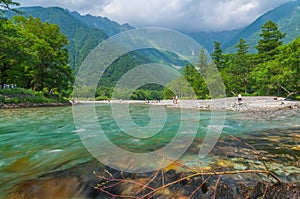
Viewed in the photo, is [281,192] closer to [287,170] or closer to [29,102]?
[287,170]

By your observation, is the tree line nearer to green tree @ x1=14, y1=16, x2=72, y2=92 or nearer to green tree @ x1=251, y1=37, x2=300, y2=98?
green tree @ x1=251, y1=37, x2=300, y2=98

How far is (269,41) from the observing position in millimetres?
35688

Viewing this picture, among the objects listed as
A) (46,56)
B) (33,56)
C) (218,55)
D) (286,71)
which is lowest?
(286,71)

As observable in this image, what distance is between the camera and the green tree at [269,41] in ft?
115

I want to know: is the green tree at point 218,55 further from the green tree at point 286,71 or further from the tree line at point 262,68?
the green tree at point 286,71

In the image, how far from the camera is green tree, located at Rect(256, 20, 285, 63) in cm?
3512

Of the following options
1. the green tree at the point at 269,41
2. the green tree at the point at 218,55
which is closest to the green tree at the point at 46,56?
the green tree at the point at 218,55

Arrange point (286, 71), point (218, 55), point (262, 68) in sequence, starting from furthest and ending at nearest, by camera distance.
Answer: point (218, 55) < point (262, 68) < point (286, 71)

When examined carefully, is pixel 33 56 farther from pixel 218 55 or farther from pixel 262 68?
pixel 218 55

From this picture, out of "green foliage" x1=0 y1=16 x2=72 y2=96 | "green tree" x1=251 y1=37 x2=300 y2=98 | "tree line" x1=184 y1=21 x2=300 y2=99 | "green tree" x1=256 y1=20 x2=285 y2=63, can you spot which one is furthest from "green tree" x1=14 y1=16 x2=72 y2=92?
"green tree" x1=256 y1=20 x2=285 y2=63

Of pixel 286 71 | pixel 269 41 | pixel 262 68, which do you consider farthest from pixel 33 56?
pixel 269 41

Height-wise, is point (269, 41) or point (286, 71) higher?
point (269, 41)

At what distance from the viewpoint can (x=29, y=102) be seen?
2130 centimetres

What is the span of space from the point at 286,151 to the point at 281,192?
8.21ft
